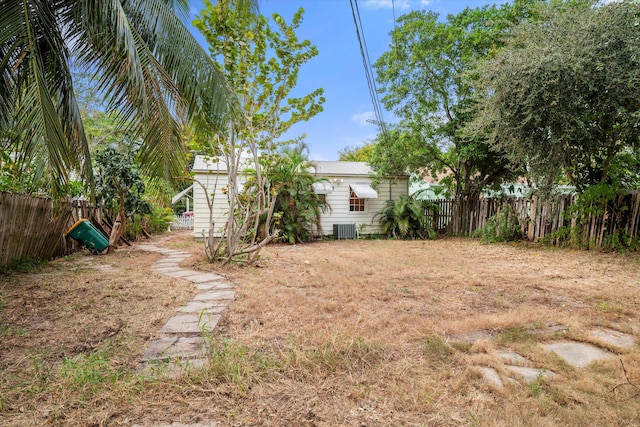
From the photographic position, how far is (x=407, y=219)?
35.3 ft

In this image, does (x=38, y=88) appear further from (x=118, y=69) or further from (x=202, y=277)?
(x=202, y=277)

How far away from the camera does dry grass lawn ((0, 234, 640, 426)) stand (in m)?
1.54

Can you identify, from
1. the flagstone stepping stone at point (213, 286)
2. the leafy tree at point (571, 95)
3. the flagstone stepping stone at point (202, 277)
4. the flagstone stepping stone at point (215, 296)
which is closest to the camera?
the flagstone stepping stone at point (215, 296)

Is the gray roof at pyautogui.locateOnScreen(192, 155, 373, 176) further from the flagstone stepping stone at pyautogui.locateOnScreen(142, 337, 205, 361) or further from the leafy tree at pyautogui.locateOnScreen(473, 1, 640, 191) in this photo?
the flagstone stepping stone at pyautogui.locateOnScreen(142, 337, 205, 361)

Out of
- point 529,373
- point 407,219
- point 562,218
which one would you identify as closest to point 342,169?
point 407,219

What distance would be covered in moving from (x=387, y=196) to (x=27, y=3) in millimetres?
10466

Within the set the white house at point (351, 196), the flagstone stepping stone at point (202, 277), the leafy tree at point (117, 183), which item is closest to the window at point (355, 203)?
the white house at point (351, 196)

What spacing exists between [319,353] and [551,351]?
158 centimetres

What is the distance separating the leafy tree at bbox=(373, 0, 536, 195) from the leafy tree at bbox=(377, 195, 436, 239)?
1236mm

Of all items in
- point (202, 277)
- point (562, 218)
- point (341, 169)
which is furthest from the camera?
point (341, 169)

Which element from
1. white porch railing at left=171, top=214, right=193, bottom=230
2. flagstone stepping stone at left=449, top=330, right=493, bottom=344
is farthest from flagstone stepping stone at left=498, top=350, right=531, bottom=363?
white porch railing at left=171, top=214, right=193, bottom=230

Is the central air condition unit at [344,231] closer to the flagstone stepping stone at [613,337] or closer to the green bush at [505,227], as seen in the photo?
the green bush at [505,227]

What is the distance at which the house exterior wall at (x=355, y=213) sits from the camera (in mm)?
11258

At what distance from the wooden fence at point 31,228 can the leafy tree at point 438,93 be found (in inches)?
344
